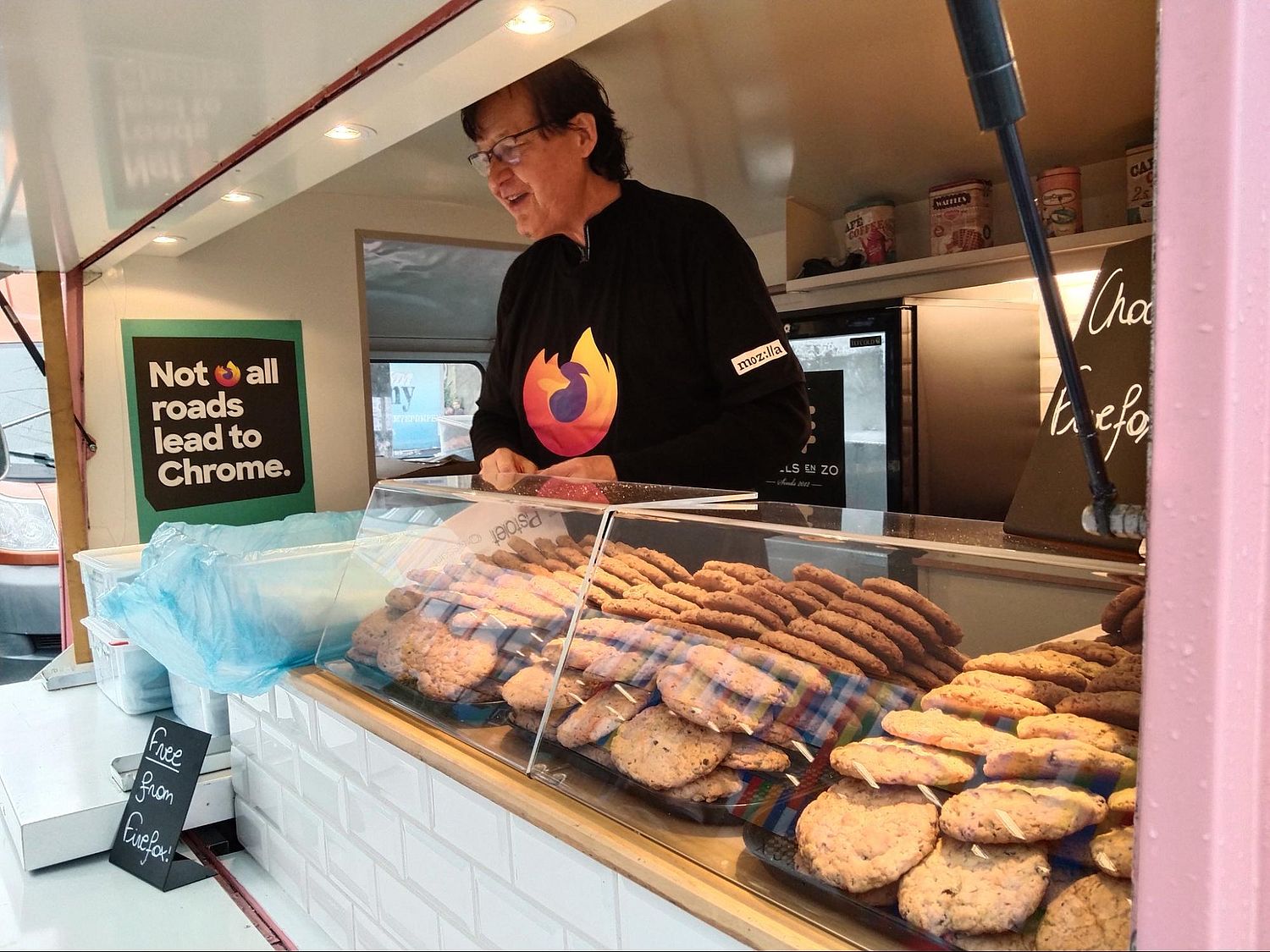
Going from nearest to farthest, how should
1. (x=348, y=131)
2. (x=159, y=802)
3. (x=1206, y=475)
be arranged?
(x=1206, y=475), (x=159, y=802), (x=348, y=131)

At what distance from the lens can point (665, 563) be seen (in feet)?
3.59

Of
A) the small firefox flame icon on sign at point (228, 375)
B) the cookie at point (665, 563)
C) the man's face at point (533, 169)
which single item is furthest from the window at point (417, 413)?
the cookie at point (665, 563)

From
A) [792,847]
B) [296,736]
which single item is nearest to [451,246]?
[296,736]

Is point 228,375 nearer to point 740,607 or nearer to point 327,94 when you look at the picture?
point 327,94

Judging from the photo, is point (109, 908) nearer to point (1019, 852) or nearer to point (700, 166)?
point (1019, 852)

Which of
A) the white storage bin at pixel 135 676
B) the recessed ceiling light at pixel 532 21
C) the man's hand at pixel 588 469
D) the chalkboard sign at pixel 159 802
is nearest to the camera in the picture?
the recessed ceiling light at pixel 532 21

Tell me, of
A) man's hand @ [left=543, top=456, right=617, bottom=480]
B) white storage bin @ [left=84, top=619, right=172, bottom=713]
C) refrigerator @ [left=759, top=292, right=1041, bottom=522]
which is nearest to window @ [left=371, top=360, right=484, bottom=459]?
refrigerator @ [left=759, top=292, right=1041, bottom=522]

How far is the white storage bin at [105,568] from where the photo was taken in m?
2.18

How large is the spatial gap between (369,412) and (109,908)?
2506 millimetres

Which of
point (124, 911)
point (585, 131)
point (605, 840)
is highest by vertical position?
point (585, 131)

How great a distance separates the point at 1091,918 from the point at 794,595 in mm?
439

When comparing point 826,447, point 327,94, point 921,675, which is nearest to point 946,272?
point 826,447

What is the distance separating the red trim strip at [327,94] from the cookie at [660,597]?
2.21 feet

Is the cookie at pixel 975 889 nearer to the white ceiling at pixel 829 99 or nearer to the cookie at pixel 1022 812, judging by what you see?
A: the cookie at pixel 1022 812
